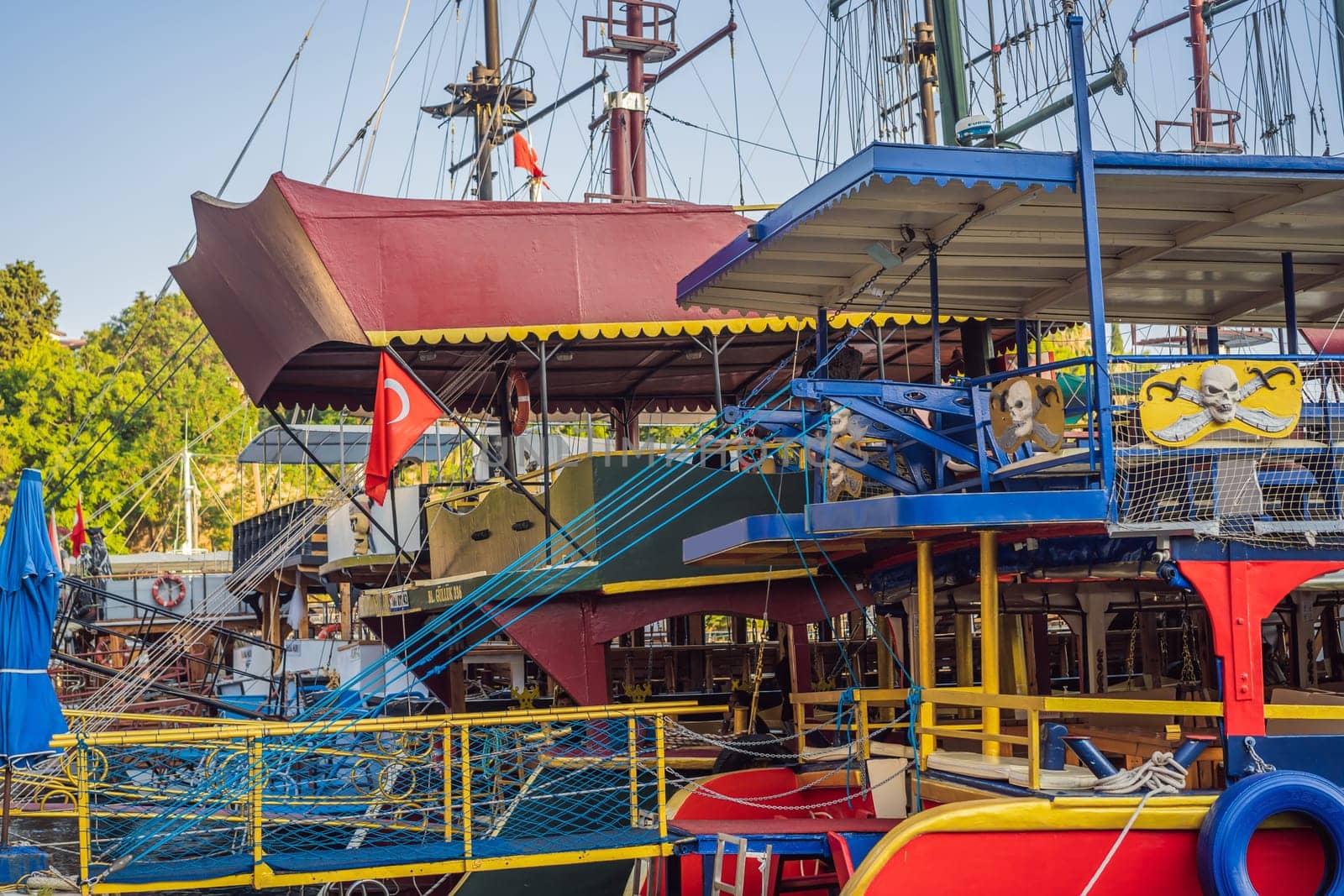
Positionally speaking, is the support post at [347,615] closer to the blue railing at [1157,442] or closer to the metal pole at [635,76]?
the metal pole at [635,76]

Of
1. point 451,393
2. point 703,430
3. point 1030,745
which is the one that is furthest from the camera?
point 451,393

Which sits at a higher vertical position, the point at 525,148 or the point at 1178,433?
the point at 525,148

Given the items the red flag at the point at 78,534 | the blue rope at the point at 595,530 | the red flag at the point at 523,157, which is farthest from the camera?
the red flag at the point at 78,534

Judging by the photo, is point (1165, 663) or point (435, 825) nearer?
point (435, 825)

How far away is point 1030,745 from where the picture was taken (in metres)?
8.45

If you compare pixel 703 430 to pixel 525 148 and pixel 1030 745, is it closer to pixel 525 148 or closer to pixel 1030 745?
pixel 1030 745

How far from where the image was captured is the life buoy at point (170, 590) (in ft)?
113

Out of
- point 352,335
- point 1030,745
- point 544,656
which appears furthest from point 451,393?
point 1030,745

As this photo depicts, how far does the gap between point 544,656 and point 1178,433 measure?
5901 mm

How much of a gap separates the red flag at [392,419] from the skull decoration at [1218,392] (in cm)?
636

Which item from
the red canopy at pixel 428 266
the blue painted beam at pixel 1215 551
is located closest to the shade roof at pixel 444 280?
the red canopy at pixel 428 266

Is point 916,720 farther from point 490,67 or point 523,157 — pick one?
point 490,67

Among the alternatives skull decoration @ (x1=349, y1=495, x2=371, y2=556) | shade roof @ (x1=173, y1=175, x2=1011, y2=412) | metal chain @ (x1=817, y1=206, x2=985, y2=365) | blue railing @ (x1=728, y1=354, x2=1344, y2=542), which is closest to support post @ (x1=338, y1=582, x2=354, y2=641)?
skull decoration @ (x1=349, y1=495, x2=371, y2=556)

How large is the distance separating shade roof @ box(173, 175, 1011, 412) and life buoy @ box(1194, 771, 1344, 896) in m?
6.31
